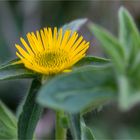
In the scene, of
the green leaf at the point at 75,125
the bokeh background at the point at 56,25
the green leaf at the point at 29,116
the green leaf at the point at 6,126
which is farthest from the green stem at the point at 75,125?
the bokeh background at the point at 56,25

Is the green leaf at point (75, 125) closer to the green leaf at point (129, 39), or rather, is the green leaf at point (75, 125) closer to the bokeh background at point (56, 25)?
the green leaf at point (129, 39)

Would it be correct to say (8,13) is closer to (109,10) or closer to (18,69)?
(109,10)

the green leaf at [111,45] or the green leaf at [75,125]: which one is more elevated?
the green leaf at [111,45]

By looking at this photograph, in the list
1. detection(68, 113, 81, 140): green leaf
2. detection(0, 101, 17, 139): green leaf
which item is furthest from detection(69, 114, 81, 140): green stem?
detection(0, 101, 17, 139): green leaf

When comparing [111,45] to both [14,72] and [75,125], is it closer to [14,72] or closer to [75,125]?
[75,125]

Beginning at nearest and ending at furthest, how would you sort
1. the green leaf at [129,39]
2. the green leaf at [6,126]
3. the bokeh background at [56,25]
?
the green leaf at [129,39] → the green leaf at [6,126] → the bokeh background at [56,25]
